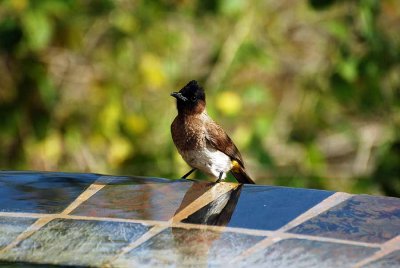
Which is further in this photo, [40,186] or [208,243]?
[40,186]

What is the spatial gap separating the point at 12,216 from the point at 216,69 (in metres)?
3.26

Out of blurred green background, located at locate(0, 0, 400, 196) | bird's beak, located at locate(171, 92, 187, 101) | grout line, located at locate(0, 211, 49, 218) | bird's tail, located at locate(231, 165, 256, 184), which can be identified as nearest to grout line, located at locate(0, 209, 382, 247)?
grout line, located at locate(0, 211, 49, 218)

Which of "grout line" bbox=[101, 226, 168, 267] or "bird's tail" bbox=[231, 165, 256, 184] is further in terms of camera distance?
"bird's tail" bbox=[231, 165, 256, 184]


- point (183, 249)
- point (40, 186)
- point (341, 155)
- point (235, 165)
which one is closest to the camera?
point (183, 249)

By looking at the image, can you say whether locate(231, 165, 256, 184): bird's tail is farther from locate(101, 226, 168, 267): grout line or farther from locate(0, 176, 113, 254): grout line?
locate(101, 226, 168, 267): grout line

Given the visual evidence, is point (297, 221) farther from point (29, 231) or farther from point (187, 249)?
point (29, 231)

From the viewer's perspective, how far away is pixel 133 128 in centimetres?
599

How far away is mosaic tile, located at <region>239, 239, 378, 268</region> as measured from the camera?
2.02m

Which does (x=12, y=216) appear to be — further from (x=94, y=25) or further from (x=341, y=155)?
(x=341, y=155)

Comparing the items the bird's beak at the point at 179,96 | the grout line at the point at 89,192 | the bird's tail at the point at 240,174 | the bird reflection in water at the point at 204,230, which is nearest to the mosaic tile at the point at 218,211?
the bird reflection in water at the point at 204,230

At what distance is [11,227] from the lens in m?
2.33

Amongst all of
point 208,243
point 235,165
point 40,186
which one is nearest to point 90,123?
point 235,165

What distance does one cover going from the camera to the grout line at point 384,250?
2010 millimetres

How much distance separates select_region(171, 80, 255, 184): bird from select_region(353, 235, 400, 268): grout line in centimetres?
196
